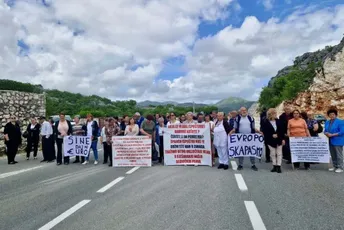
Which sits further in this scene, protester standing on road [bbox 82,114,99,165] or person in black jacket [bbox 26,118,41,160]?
person in black jacket [bbox 26,118,41,160]

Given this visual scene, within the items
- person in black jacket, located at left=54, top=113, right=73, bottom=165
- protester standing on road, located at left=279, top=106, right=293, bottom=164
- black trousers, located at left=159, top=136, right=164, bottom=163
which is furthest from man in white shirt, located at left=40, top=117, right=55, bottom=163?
protester standing on road, located at left=279, top=106, right=293, bottom=164

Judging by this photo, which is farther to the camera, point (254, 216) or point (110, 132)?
point (110, 132)

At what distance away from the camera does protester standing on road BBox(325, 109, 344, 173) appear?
902 cm

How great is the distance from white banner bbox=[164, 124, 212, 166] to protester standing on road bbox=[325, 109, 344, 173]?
3.86 meters

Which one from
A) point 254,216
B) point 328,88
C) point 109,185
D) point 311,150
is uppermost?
point 328,88

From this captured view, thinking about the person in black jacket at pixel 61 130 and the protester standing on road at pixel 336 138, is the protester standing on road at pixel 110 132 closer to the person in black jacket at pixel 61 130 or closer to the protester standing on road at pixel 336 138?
the person in black jacket at pixel 61 130

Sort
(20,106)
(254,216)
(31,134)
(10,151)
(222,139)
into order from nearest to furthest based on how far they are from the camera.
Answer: (254,216) < (222,139) < (10,151) < (31,134) < (20,106)

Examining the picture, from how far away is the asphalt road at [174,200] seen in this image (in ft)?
15.5

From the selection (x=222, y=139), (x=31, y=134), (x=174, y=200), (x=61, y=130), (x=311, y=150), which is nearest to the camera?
(x=174, y=200)

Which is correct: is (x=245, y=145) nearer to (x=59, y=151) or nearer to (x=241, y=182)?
(x=241, y=182)

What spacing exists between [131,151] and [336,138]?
6816 mm

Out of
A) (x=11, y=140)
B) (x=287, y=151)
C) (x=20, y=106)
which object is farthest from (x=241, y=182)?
(x=20, y=106)

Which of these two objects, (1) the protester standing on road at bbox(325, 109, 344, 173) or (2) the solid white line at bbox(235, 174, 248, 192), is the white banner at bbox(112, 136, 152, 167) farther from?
(1) the protester standing on road at bbox(325, 109, 344, 173)

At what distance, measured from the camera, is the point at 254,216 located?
4934 millimetres
